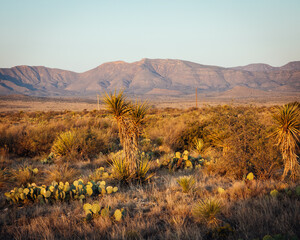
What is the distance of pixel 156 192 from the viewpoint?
476 cm

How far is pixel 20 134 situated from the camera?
9.55 meters

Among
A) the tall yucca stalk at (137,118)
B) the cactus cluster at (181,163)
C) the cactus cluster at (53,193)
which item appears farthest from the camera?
the cactus cluster at (181,163)

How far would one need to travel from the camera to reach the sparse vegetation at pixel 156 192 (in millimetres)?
3334

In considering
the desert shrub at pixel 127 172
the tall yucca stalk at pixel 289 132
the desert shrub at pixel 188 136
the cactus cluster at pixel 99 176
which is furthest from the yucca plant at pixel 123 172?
the desert shrub at pixel 188 136

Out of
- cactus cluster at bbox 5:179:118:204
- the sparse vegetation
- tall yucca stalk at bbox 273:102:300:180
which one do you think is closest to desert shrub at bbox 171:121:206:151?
the sparse vegetation

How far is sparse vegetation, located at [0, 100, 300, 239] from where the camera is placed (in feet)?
10.9

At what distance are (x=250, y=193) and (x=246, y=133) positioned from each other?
2.01 m

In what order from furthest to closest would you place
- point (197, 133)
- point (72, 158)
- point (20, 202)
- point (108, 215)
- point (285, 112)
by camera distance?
point (197, 133) → point (72, 158) → point (285, 112) → point (20, 202) → point (108, 215)

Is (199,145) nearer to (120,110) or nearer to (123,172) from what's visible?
(123,172)

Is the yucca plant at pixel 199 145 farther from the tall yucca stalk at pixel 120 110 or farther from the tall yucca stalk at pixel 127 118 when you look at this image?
the tall yucca stalk at pixel 120 110

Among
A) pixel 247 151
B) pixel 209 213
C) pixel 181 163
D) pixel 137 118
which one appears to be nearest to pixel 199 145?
pixel 181 163

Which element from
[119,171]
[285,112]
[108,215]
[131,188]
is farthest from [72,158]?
[285,112]

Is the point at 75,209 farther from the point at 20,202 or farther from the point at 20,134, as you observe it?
the point at 20,134

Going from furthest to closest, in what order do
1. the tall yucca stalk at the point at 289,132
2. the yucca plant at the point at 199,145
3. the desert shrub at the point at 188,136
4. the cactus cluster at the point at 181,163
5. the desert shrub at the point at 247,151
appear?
the desert shrub at the point at 188,136 → the yucca plant at the point at 199,145 → the cactus cluster at the point at 181,163 → the desert shrub at the point at 247,151 → the tall yucca stalk at the point at 289,132
